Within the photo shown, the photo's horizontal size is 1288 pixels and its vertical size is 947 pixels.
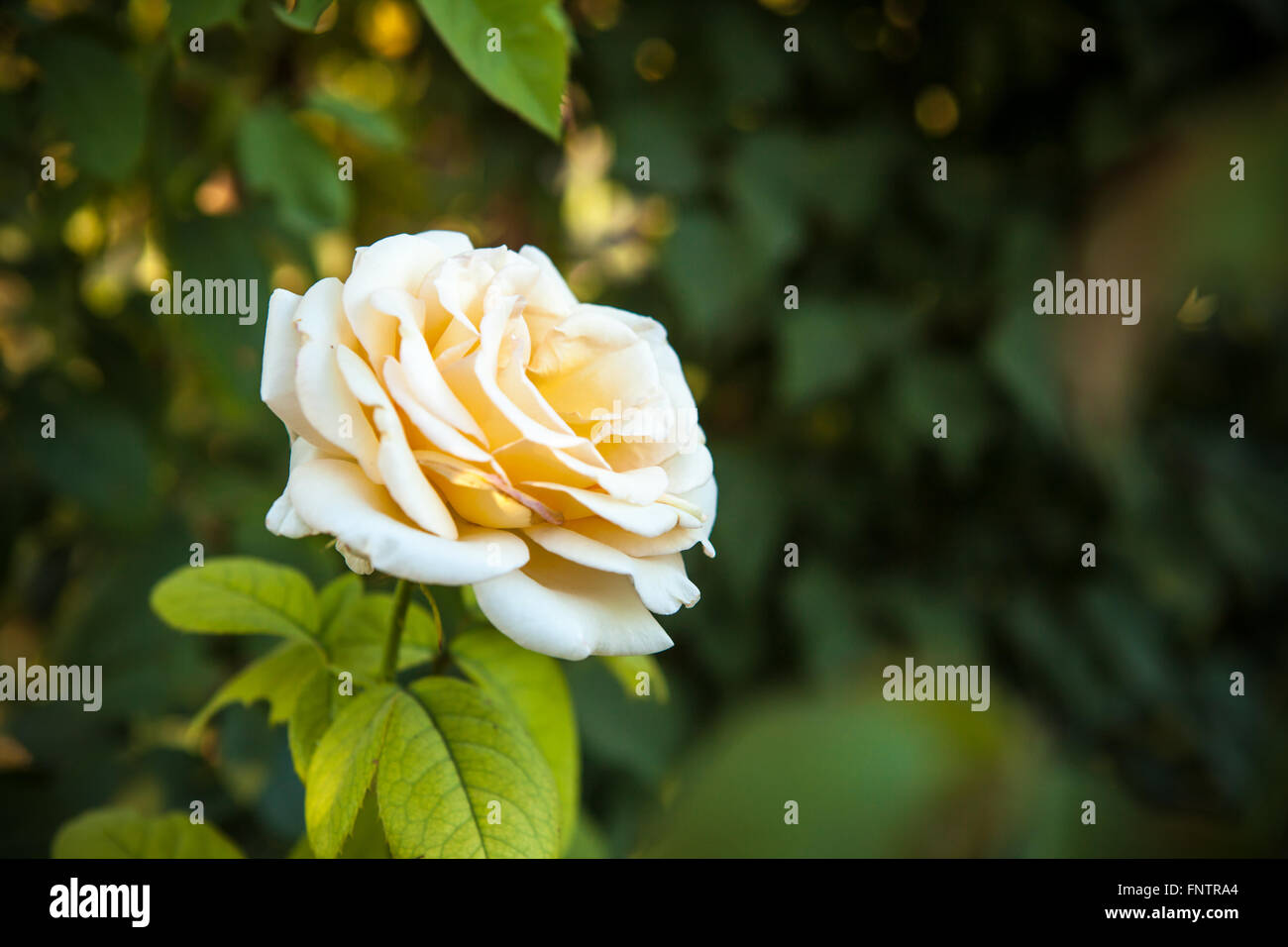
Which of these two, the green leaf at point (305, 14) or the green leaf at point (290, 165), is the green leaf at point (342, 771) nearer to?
the green leaf at point (305, 14)

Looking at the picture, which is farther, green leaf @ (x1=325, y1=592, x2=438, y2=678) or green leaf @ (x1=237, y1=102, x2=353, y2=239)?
green leaf @ (x1=237, y1=102, x2=353, y2=239)

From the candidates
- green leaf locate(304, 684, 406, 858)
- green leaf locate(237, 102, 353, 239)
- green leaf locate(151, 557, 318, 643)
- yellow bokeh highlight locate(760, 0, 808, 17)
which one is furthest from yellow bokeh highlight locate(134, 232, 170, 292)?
yellow bokeh highlight locate(760, 0, 808, 17)

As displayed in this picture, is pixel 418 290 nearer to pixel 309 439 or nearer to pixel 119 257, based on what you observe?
pixel 309 439

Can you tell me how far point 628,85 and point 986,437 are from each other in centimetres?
67

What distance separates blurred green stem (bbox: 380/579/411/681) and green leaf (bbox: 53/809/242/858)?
0.15 metres

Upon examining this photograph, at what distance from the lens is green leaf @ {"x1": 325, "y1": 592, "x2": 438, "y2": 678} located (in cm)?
39

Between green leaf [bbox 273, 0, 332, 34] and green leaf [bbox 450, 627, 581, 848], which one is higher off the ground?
green leaf [bbox 273, 0, 332, 34]

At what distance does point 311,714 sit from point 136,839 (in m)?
0.14

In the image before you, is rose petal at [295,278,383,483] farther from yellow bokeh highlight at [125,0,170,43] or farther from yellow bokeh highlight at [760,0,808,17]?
yellow bokeh highlight at [760,0,808,17]

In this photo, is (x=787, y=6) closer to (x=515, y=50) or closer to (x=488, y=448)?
(x=515, y=50)

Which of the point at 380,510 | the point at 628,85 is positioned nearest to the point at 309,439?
the point at 380,510

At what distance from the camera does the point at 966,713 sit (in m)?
0.12

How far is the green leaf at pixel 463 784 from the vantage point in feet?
1.00

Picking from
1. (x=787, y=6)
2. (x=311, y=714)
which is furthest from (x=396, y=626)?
(x=787, y=6)
